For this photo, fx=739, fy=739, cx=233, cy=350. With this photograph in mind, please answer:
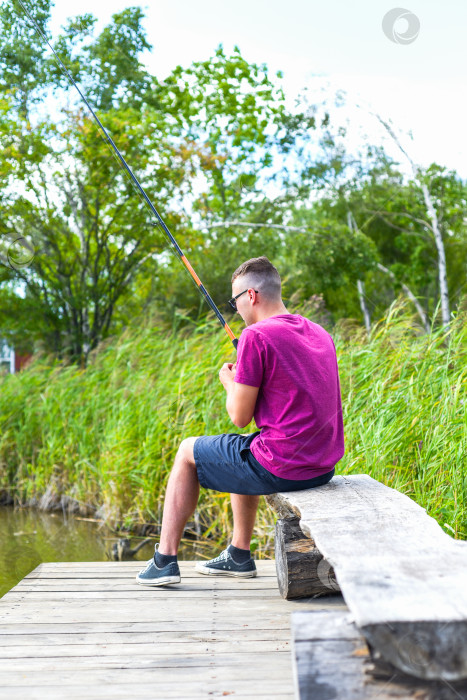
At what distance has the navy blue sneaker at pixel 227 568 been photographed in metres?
3.18

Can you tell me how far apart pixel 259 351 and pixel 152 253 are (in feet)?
27.2

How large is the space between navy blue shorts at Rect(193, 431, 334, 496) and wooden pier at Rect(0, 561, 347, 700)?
438mm

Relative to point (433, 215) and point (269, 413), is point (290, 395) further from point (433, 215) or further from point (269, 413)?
point (433, 215)

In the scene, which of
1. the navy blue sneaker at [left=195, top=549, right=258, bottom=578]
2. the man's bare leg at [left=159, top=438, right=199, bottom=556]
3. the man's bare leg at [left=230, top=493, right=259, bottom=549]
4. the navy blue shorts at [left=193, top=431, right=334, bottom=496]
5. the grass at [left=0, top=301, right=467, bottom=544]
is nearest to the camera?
the navy blue shorts at [left=193, top=431, right=334, bottom=496]

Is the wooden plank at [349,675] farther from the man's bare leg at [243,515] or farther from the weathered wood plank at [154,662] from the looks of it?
the man's bare leg at [243,515]

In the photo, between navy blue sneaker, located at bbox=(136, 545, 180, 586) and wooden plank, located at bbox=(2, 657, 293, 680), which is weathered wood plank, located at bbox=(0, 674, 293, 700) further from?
navy blue sneaker, located at bbox=(136, 545, 180, 586)

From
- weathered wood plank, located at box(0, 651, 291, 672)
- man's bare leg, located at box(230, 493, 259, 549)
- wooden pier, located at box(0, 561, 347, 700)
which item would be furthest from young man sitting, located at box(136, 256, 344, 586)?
weathered wood plank, located at box(0, 651, 291, 672)

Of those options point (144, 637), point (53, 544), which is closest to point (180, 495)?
point (144, 637)

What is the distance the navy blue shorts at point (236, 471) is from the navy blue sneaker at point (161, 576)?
1.36 feet

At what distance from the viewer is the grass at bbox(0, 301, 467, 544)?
3.40 m

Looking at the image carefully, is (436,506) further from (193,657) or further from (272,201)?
(272,201)

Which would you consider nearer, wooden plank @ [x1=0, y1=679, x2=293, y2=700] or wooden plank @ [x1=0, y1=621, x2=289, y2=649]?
wooden plank @ [x1=0, y1=679, x2=293, y2=700]

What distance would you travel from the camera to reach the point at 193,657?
221 centimetres

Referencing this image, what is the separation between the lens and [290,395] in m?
2.60
